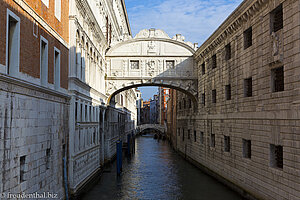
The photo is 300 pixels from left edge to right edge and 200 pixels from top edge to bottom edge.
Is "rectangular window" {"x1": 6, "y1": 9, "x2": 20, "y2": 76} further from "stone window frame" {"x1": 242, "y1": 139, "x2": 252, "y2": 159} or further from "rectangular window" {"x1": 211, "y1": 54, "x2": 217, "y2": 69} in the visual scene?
"rectangular window" {"x1": 211, "y1": 54, "x2": 217, "y2": 69}

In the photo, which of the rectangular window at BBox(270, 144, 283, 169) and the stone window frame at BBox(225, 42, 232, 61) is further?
the stone window frame at BBox(225, 42, 232, 61)

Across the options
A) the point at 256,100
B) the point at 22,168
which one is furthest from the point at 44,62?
the point at 256,100

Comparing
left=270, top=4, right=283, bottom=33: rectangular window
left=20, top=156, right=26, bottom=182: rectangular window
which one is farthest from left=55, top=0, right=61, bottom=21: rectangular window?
left=270, top=4, right=283, bottom=33: rectangular window

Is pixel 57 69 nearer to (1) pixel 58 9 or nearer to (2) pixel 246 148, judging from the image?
(1) pixel 58 9

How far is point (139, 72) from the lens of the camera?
22.4 m

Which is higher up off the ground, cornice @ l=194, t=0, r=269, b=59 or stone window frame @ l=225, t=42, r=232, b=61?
cornice @ l=194, t=0, r=269, b=59

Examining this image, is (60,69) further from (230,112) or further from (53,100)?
(230,112)

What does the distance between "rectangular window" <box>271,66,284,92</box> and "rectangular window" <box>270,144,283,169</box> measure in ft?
6.53

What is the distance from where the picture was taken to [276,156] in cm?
1076

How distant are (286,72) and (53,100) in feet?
24.9

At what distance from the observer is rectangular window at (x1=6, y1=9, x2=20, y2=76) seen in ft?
23.7

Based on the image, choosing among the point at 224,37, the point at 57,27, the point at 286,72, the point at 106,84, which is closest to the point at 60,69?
the point at 57,27

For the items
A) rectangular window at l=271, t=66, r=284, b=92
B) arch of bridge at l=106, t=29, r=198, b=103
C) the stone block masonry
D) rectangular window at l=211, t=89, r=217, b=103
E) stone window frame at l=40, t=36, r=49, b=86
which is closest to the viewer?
the stone block masonry

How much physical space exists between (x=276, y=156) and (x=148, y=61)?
1329 centimetres
